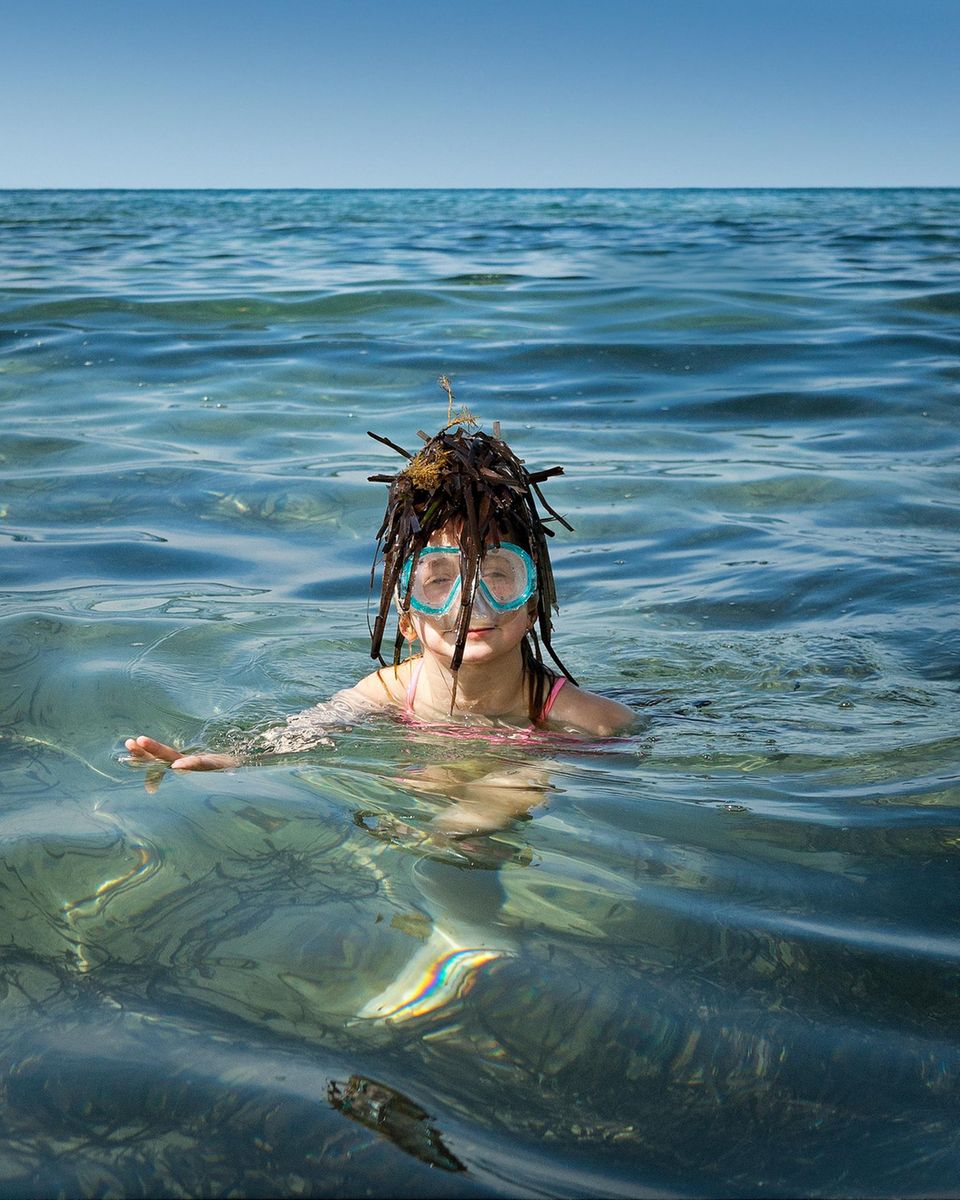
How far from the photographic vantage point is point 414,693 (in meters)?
4.38

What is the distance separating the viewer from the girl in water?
3.92 m

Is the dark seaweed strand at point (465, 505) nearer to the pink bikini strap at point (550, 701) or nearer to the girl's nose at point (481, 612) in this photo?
the girl's nose at point (481, 612)

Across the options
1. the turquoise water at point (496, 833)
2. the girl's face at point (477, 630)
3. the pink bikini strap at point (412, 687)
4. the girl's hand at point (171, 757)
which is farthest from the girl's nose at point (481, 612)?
the girl's hand at point (171, 757)

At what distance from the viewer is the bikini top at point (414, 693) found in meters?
4.27

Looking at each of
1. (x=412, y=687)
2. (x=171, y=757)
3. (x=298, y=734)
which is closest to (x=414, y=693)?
(x=412, y=687)

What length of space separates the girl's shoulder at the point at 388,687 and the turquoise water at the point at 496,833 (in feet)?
0.95

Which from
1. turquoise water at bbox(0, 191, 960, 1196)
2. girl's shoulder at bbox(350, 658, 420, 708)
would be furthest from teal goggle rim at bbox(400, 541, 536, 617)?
girl's shoulder at bbox(350, 658, 420, 708)

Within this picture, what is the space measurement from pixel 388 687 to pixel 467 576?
0.75 metres

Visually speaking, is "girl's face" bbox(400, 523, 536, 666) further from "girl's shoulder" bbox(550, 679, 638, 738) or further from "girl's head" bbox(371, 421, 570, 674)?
"girl's shoulder" bbox(550, 679, 638, 738)

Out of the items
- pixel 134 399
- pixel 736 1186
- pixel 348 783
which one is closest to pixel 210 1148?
pixel 736 1186

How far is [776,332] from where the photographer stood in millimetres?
12852

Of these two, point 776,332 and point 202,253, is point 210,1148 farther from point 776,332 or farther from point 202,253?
point 202,253

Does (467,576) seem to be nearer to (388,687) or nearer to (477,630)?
(477,630)

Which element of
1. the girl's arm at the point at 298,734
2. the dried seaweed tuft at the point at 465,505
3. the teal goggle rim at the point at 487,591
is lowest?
the girl's arm at the point at 298,734
